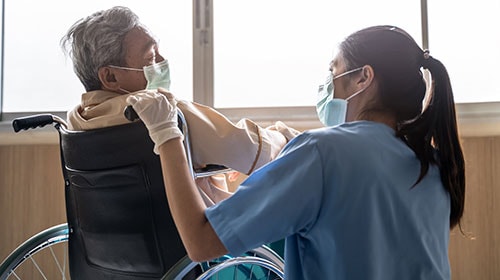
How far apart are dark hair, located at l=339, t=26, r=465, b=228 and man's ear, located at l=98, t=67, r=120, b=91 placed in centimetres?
67

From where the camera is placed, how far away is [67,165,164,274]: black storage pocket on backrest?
1.10 m

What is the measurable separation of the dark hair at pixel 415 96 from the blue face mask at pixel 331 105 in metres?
0.07

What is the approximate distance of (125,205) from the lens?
3.68 ft

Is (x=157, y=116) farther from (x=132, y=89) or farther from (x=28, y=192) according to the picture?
(x=28, y=192)

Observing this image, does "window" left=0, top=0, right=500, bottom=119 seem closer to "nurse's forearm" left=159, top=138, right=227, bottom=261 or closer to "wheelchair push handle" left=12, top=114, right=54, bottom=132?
"wheelchair push handle" left=12, top=114, right=54, bottom=132

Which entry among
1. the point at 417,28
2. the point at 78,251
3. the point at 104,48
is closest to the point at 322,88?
the point at 104,48

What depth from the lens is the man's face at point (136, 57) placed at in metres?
1.39

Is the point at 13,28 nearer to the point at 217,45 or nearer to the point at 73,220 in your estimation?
the point at 217,45

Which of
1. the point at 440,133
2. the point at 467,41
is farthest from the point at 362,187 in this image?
the point at 467,41

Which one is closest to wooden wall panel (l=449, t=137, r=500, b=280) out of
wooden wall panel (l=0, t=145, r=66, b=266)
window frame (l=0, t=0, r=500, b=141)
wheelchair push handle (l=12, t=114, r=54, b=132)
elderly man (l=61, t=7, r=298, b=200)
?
window frame (l=0, t=0, r=500, b=141)

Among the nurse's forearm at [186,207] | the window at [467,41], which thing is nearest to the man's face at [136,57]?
the nurse's forearm at [186,207]

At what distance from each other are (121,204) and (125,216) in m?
0.03

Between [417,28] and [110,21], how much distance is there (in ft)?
3.87

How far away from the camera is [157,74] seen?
142 centimetres
